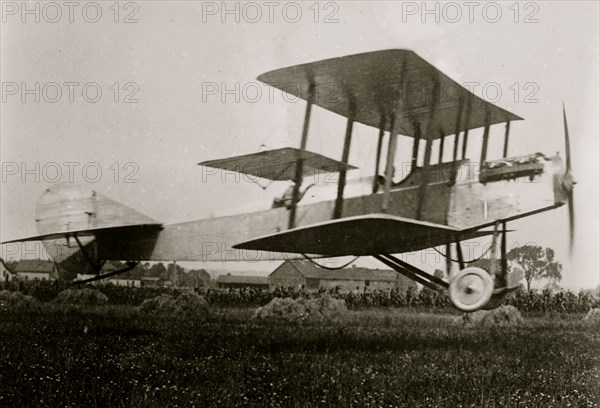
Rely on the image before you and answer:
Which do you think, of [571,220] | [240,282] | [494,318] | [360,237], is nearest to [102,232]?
[360,237]

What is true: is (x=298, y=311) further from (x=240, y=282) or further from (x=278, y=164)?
(x=240, y=282)

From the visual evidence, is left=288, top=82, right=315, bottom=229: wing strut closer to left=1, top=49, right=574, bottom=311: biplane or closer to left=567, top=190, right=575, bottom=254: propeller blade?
left=1, top=49, right=574, bottom=311: biplane

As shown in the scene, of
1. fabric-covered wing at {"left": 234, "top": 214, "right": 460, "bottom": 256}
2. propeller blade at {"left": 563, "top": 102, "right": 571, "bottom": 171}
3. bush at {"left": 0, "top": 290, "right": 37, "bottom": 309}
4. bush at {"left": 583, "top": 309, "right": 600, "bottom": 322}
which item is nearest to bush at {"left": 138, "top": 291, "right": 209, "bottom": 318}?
bush at {"left": 0, "top": 290, "right": 37, "bottom": 309}

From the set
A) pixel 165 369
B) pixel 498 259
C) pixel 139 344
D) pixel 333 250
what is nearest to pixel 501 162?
pixel 498 259

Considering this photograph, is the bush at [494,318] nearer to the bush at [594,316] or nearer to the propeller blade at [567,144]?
the bush at [594,316]

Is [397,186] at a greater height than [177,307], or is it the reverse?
[397,186]

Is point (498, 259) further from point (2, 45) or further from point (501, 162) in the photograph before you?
point (2, 45)
